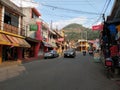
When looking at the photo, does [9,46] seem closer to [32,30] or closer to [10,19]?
[10,19]

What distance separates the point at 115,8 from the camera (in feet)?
58.9

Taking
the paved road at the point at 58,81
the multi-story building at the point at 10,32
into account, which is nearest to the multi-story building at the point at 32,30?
the multi-story building at the point at 10,32

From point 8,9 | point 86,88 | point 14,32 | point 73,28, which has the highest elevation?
point 73,28

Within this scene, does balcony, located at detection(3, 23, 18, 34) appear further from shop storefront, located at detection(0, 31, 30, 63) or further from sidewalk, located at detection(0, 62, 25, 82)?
sidewalk, located at detection(0, 62, 25, 82)

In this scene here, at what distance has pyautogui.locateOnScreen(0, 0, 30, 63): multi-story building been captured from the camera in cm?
2547

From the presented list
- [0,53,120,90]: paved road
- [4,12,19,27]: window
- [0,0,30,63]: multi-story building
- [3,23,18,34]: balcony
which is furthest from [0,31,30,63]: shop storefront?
[0,53,120,90]: paved road

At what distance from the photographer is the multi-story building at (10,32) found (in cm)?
2547

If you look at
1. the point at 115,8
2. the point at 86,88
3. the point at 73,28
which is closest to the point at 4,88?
the point at 86,88

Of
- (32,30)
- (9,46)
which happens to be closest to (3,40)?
(9,46)

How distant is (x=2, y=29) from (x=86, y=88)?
18.0m

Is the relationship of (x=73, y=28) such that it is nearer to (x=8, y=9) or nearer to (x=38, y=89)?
(x=8, y=9)

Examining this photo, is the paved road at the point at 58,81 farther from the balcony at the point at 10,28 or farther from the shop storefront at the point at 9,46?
the balcony at the point at 10,28

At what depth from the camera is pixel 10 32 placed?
28000 millimetres

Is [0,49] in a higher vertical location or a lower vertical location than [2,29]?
lower
